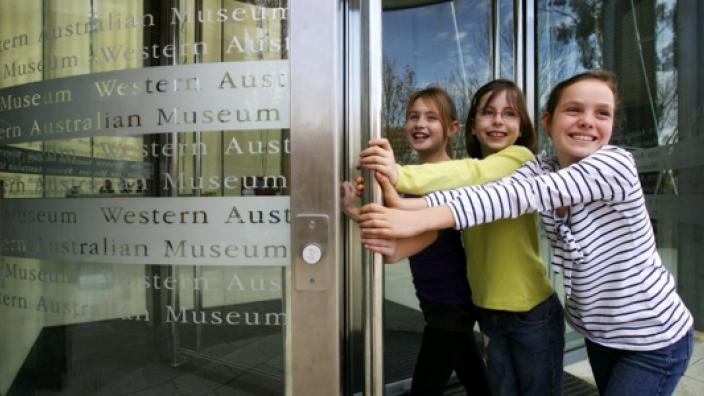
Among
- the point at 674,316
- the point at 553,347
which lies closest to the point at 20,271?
the point at 553,347

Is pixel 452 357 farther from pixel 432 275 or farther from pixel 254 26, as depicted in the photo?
pixel 254 26

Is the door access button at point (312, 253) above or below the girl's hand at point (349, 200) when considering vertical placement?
below

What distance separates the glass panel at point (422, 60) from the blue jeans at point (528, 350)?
1486 mm

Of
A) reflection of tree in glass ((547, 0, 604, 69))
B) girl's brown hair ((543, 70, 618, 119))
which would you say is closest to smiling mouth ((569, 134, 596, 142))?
girl's brown hair ((543, 70, 618, 119))

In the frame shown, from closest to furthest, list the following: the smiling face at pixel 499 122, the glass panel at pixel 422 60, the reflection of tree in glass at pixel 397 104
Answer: the smiling face at pixel 499 122 < the reflection of tree in glass at pixel 397 104 < the glass panel at pixel 422 60

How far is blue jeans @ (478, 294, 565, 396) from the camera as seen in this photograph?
1.32 m

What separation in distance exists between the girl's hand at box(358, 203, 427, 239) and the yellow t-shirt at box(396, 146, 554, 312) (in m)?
0.14

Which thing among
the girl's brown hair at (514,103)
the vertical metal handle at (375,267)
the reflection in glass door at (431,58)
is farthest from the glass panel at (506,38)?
the vertical metal handle at (375,267)

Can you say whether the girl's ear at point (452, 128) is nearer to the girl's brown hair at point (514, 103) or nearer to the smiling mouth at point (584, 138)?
the girl's brown hair at point (514, 103)

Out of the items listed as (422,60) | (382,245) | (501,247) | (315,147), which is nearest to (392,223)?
(382,245)

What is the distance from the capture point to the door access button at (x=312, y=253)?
4.17ft

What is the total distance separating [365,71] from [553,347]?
99 cm

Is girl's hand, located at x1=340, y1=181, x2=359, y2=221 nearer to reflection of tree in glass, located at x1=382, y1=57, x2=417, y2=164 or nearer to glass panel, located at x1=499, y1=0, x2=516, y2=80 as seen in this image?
reflection of tree in glass, located at x1=382, y1=57, x2=417, y2=164

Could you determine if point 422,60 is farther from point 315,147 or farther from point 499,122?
point 315,147
